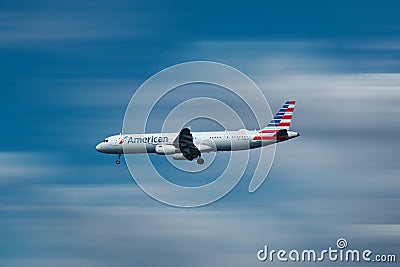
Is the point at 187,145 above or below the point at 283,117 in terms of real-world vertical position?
below

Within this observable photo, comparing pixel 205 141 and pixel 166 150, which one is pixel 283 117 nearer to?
pixel 205 141

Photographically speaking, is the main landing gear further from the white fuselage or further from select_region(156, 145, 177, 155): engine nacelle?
select_region(156, 145, 177, 155): engine nacelle

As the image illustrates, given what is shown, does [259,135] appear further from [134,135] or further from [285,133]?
[134,135]

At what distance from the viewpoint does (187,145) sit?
14400 cm

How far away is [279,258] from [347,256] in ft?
18.4

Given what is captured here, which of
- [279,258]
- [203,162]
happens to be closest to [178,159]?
[203,162]

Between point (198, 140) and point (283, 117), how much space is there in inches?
455

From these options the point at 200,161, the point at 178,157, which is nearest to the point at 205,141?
the point at 200,161

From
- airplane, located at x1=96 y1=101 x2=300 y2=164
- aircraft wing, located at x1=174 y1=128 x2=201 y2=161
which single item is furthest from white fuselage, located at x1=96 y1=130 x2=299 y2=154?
aircraft wing, located at x1=174 y1=128 x2=201 y2=161

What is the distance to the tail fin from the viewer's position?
150000mm

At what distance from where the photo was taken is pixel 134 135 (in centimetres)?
15425

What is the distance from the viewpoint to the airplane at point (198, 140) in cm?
14400

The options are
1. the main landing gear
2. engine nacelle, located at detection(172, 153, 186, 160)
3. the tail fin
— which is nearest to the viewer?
engine nacelle, located at detection(172, 153, 186, 160)

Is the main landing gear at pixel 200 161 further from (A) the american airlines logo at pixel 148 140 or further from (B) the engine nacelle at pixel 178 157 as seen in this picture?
(A) the american airlines logo at pixel 148 140
